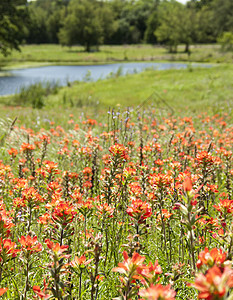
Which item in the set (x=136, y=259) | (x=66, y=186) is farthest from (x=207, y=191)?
(x=136, y=259)

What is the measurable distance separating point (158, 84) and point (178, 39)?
55.0 m

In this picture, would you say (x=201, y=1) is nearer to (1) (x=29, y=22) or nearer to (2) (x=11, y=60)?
(2) (x=11, y=60)

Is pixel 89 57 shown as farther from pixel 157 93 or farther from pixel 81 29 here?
pixel 157 93

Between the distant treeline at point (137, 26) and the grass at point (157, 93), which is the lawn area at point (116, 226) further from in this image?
the distant treeline at point (137, 26)

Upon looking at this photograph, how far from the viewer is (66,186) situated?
9.09 ft

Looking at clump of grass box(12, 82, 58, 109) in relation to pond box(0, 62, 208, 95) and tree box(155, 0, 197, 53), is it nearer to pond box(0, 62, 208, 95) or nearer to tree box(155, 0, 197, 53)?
pond box(0, 62, 208, 95)

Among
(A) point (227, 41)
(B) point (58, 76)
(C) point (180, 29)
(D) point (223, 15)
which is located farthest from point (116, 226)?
(D) point (223, 15)

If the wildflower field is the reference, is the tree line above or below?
above

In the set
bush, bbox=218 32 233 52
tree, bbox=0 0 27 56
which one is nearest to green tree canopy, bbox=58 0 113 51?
bush, bbox=218 32 233 52

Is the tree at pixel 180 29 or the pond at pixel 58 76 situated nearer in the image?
the pond at pixel 58 76

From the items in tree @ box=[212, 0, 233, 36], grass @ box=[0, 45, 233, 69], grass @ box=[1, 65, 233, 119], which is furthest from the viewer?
tree @ box=[212, 0, 233, 36]

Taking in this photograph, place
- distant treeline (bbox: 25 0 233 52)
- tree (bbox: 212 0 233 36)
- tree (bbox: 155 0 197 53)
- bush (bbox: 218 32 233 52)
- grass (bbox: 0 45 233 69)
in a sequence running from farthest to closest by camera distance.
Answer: distant treeline (bbox: 25 0 233 52)
tree (bbox: 155 0 197 53)
tree (bbox: 212 0 233 36)
grass (bbox: 0 45 233 69)
bush (bbox: 218 32 233 52)

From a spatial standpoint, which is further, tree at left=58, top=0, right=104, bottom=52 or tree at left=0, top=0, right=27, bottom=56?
tree at left=58, top=0, right=104, bottom=52

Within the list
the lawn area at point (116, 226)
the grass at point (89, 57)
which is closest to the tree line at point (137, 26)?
the grass at point (89, 57)
